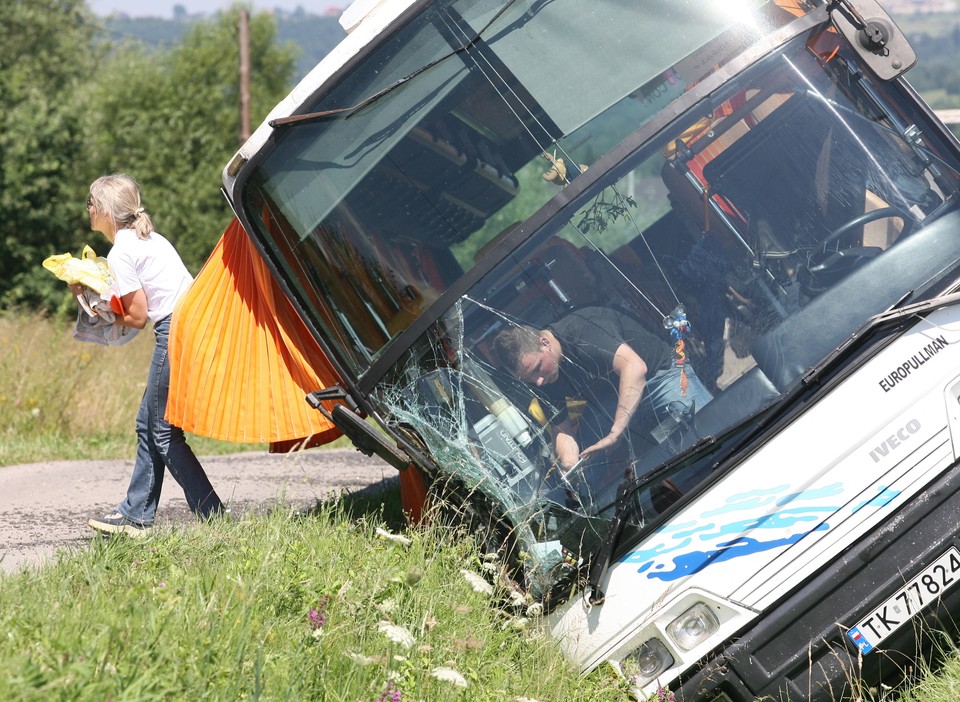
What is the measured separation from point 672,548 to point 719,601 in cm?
25

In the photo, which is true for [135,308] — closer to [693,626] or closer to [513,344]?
[513,344]

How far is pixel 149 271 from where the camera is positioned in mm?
5371

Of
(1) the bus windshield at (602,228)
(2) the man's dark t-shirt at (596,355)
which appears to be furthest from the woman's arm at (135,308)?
(2) the man's dark t-shirt at (596,355)

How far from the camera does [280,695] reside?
10.8ft

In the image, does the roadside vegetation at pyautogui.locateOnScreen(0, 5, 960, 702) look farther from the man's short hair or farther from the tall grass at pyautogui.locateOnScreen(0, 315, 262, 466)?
the man's short hair

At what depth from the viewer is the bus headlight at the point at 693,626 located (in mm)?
3955

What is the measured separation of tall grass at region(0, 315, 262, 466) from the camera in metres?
8.27

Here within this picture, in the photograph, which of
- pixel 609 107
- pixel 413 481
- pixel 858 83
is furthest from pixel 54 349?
pixel 858 83

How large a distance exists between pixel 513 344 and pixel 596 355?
0.34 metres

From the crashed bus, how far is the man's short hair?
1 cm

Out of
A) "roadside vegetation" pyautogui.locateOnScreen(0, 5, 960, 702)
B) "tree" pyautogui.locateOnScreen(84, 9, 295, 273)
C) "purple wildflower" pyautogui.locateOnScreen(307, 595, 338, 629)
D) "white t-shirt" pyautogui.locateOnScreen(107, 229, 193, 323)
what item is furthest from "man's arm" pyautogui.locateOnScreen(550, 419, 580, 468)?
"tree" pyautogui.locateOnScreen(84, 9, 295, 273)

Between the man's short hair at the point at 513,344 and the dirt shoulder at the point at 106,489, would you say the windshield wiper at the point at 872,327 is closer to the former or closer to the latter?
the man's short hair at the point at 513,344

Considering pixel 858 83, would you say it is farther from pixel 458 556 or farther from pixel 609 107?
pixel 458 556

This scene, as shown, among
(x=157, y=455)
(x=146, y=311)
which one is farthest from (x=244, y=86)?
(x=157, y=455)
